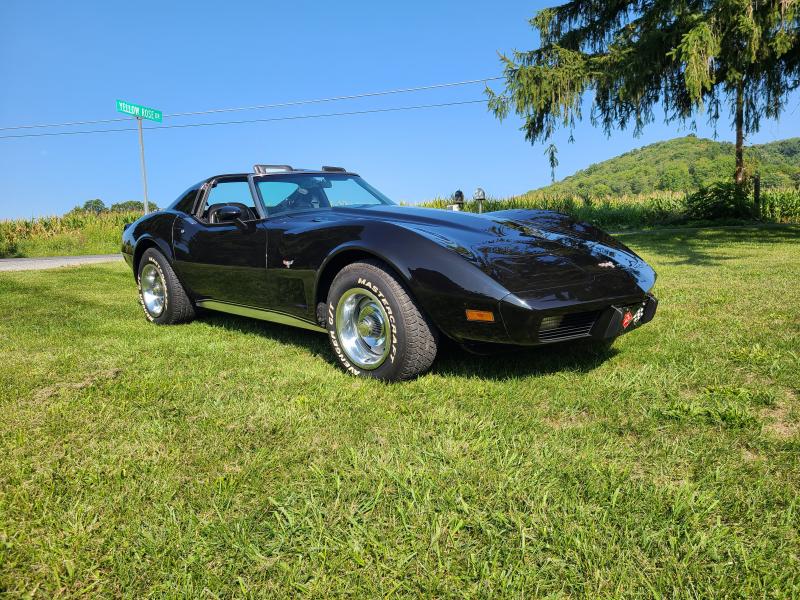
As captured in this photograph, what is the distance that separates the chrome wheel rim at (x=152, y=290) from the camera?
5.16 meters

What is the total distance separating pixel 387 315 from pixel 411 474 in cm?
114

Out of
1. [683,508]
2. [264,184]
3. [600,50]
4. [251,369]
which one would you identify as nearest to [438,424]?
[683,508]

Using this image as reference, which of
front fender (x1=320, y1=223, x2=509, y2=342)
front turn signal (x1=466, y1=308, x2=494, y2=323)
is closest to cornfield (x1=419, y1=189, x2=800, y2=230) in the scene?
front fender (x1=320, y1=223, x2=509, y2=342)

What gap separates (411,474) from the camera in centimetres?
203

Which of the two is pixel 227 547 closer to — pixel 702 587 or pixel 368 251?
pixel 702 587

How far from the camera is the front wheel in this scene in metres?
2.98

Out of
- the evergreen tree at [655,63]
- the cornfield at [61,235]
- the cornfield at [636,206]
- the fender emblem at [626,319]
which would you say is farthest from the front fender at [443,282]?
the cornfield at [61,235]

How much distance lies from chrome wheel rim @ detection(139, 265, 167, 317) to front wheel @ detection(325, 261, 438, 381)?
2484mm

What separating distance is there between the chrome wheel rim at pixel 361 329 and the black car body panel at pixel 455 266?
0.25 metres

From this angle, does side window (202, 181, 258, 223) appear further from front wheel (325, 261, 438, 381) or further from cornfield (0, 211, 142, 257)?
cornfield (0, 211, 142, 257)

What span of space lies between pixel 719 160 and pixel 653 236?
20.8 m

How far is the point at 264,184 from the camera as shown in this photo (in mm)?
4242

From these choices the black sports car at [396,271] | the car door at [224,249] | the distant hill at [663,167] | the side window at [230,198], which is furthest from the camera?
the distant hill at [663,167]

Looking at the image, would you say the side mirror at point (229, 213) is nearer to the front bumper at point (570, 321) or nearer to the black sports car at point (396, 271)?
the black sports car at point (396, 271)
